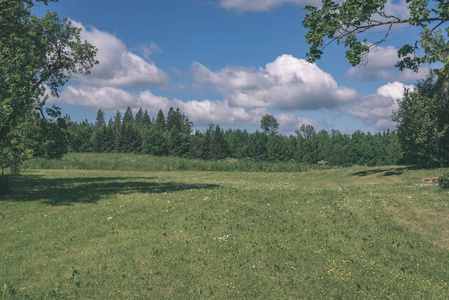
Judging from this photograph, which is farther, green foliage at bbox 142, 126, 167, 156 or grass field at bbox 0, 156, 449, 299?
green foliage at bbox 142, 126, 167, 156

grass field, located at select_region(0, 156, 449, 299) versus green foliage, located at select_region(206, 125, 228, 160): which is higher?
green foliage, located at select_region(206, 125, 228, 160)

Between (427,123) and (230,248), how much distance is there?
33.4m

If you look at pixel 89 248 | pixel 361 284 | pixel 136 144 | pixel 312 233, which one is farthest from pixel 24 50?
pixel 136 144

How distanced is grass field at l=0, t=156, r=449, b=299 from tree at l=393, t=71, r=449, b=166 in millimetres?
19339

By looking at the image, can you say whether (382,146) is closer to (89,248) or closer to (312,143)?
(312,143)

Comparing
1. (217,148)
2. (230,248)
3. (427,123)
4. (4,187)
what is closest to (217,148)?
(217,148)

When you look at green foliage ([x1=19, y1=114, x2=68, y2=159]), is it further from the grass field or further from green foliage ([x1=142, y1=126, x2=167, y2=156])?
green foliage ([x1=142, y1=126, x2=167, y2=156])

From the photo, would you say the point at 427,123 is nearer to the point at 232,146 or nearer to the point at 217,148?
the point at 217,148

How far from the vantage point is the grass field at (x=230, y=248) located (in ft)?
29.9

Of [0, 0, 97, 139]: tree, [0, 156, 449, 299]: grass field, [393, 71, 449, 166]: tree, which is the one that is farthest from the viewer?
[393, 71, 449, 166]: tree

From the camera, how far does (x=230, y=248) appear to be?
11.6 m

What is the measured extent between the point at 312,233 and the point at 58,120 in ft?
79.2

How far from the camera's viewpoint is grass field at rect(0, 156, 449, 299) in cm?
911

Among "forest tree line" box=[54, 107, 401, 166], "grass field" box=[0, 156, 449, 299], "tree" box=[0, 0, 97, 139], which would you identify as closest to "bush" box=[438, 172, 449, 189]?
"grass field" box=[0, 156, 449, 299]
